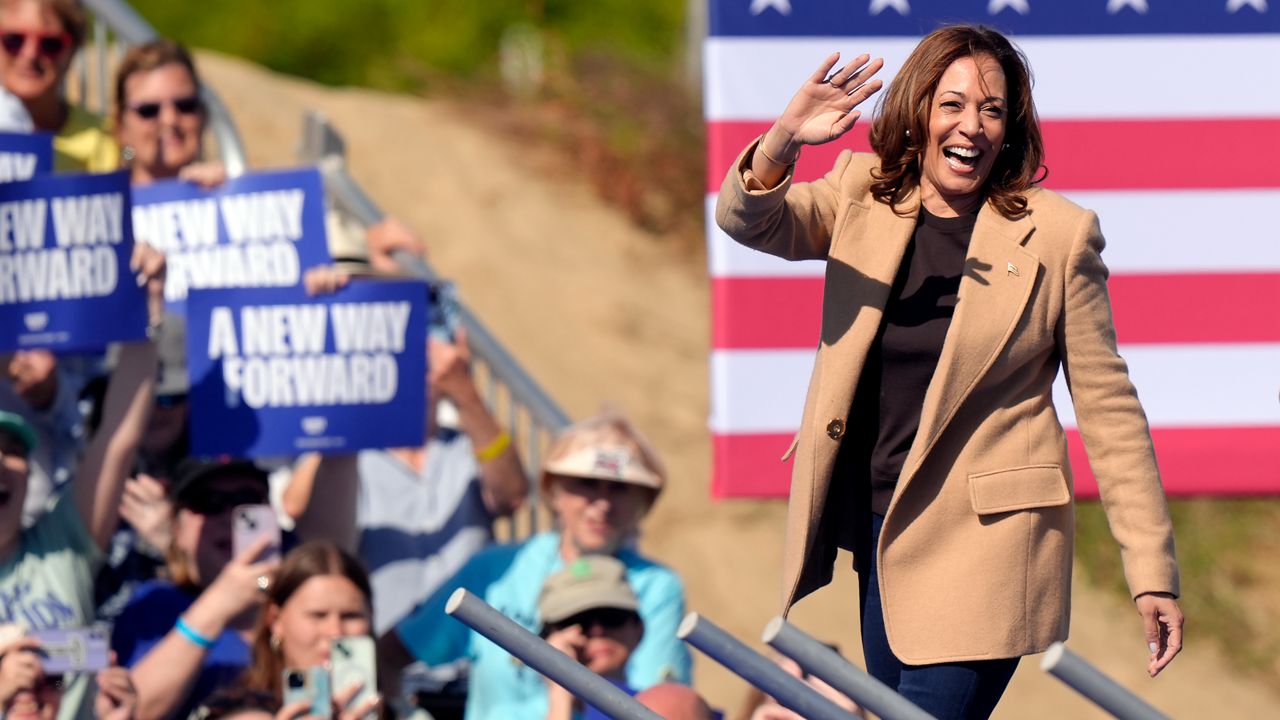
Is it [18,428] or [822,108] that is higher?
[822,108]

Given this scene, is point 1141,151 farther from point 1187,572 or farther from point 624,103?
point 624,103

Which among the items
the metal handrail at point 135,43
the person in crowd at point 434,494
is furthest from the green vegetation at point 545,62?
the person in crowd at point 434,494

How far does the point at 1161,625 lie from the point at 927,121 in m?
0.79

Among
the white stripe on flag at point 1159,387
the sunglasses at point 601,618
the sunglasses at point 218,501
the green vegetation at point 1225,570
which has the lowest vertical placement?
the green vegetation at point 1225,570

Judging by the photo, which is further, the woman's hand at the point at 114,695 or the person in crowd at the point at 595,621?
the person in crowd at the point at 595,621

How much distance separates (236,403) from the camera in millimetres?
5195

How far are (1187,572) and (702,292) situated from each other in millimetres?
3607

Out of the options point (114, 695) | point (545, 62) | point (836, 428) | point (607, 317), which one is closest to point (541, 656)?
point (836, 428)

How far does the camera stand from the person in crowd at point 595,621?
466cm

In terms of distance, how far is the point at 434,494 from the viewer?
19.0 ft

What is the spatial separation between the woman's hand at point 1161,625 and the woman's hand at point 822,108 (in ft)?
2.64

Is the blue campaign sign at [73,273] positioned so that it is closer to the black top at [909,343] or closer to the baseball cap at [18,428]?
the baseball cap at [18,428]

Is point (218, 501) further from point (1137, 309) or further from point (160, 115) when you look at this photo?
point (1137, 309)

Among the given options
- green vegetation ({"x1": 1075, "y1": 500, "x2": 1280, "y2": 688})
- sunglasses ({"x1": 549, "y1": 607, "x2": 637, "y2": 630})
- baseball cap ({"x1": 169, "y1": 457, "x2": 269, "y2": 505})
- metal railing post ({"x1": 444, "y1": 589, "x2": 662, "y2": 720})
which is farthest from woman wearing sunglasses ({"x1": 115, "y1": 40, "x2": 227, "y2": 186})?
green vegetation ({"x1": 1075, "y1": 500, "x2": 1280, "y2": 688})
